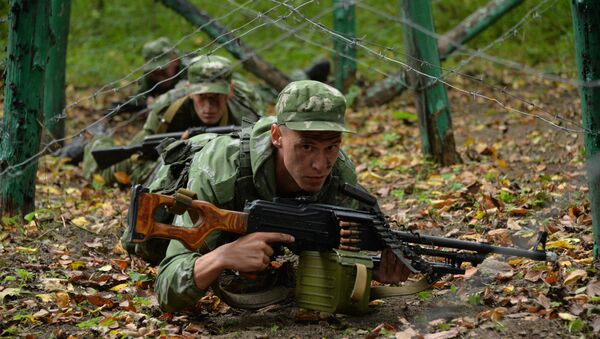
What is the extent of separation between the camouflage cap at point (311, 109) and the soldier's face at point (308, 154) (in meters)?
0.05

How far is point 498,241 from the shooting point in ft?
17.0

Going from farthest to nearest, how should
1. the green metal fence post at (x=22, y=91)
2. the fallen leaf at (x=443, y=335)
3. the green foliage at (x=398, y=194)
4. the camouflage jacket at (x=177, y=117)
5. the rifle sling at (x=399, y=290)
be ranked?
1. the camouflage jacket at (x=177, y=117)
2. the green foliage at (x=398, y=194)
3. the green metal fence post at (x=22, y=91)
4. the rifle sling at (x=399, y=290)
5. the fallen leaf at (x=443, y=335)

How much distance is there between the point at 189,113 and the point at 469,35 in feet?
12.9

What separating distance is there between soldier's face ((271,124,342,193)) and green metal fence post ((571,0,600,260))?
134 centimetres

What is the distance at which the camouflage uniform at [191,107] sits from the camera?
7734 millimetres

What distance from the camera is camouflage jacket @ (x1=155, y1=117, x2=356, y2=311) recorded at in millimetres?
4133

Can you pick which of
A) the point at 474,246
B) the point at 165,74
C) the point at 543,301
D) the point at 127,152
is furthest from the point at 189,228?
the point at 165,74

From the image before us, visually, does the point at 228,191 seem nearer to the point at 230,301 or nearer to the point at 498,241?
the point at 230,301

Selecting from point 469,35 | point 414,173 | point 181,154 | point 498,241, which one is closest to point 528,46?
point 469,35

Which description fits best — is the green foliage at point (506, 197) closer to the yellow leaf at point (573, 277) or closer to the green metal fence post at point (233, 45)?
the yellow leaf at point (573, 277)

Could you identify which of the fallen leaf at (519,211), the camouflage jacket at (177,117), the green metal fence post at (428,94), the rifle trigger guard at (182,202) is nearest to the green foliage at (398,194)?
the green metal fence post at (428,94)

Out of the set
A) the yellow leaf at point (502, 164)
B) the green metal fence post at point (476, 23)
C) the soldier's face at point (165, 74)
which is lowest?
the yellow leaf at point (502, 164)

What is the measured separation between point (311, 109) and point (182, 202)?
31.2 inches

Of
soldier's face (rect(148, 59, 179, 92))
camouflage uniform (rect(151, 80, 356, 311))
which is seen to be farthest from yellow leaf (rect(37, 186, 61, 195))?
camouflage uniform (rect(151, 80, 356, 311))
